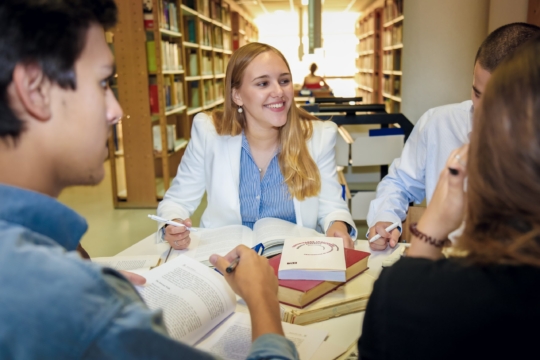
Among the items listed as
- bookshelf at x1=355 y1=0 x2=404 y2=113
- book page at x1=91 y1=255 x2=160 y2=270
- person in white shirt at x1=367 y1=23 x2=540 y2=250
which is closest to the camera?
book page at x1=91 y1=255 x2=160 y2=270

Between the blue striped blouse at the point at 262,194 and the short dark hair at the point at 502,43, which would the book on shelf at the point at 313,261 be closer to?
the blue striped blouse at the point at 262,194

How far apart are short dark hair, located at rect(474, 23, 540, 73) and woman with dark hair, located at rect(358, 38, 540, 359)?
90 cm

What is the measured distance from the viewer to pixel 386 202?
1.72m

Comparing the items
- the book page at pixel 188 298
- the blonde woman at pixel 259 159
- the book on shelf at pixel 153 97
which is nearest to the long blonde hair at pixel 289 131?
the blonde woman at pixel 259 159

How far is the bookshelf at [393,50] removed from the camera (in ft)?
22.5

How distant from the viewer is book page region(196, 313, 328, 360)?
2.91 feet

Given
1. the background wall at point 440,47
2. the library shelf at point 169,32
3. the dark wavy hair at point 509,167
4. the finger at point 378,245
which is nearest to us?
the dark wavy hair at point 509,167

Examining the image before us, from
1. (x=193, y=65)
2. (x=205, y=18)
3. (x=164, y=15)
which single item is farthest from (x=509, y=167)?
(x=205, y=18)

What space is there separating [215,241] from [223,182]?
0.43m

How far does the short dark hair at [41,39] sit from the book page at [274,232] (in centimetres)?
84

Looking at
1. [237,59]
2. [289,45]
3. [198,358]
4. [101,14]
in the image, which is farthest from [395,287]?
[289,45]

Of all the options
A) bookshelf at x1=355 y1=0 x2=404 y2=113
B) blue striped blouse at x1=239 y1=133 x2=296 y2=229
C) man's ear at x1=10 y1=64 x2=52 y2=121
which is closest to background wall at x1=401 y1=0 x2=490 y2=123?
blue striped blouse at x1=239 y1=133 x2=296 y2=229

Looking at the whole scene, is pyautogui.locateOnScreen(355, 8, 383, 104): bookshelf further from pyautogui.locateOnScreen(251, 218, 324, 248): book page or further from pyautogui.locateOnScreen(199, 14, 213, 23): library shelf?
pyautogui.locateOnScreen(251, 218, 324, 248): book page

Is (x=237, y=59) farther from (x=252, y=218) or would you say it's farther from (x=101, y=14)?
(x=101, y=14)
